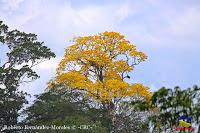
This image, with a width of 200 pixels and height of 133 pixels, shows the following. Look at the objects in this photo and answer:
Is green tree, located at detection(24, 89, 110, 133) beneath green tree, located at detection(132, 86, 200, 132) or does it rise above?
above

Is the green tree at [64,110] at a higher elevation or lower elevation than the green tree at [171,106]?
higher

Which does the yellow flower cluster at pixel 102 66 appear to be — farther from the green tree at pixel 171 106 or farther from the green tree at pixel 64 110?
the green tree at pixel 171 106

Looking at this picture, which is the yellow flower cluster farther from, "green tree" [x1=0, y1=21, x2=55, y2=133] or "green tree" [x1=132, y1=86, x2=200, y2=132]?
"green tree" [x1=132, y1=86, x2=200, y2=132]

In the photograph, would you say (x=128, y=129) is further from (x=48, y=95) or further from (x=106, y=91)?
(x=48, y=95)

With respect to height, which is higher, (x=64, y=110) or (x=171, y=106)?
(x=64, y=110)

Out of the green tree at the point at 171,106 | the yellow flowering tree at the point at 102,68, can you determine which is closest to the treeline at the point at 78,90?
the yellow flowering tree at the point at 102,68

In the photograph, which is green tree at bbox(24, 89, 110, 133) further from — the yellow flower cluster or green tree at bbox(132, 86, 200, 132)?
green tree at bbox(132, 86, 200, 132)

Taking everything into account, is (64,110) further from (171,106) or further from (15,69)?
(171,106)

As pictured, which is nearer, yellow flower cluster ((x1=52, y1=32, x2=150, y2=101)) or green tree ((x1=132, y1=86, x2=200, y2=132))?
green tree ((x1=132, y1=86, x2=200, y2=132))

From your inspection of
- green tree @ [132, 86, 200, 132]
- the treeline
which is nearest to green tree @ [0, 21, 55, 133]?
the treeline

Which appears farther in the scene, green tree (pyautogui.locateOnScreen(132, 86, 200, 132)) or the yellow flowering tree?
the yellow flowering tree

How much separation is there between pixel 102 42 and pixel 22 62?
5011mm

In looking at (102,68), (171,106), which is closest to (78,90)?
(102,68)

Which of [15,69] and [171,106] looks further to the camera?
[15,69]
